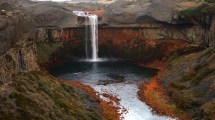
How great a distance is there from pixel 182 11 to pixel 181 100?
38.1m

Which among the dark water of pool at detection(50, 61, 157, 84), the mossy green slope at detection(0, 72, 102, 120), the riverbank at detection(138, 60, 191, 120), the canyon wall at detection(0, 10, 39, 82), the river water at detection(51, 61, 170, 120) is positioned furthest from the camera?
the dark water of pool at detection(50, 61, 157, 84)

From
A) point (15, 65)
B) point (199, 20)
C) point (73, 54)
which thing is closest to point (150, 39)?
point (199, 20)

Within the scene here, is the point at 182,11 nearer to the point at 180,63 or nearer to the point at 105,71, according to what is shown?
the point at 180,63

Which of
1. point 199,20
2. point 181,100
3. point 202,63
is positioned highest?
point 199,20

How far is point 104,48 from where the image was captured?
10656 cm

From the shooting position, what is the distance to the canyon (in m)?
52.8

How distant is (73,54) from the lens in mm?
104062

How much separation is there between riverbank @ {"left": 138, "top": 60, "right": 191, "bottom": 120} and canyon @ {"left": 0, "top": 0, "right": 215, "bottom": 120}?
2.07ft

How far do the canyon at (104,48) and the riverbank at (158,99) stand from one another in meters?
0.63

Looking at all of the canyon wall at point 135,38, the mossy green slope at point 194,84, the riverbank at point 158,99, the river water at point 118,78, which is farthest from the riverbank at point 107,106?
the canyon wall at point 135,38

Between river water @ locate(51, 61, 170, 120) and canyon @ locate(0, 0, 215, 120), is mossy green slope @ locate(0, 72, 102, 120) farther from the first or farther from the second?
river water @ locate(51, 61, 170, 120)

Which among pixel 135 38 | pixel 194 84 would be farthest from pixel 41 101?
pixel 135 38

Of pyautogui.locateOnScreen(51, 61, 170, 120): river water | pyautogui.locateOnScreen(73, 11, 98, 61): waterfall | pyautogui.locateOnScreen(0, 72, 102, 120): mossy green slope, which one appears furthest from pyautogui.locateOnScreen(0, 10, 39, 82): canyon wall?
pyautogui.locateOnScreen(73, 11, 98, 61): waterfall

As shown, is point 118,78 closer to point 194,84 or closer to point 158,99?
point 158,99
